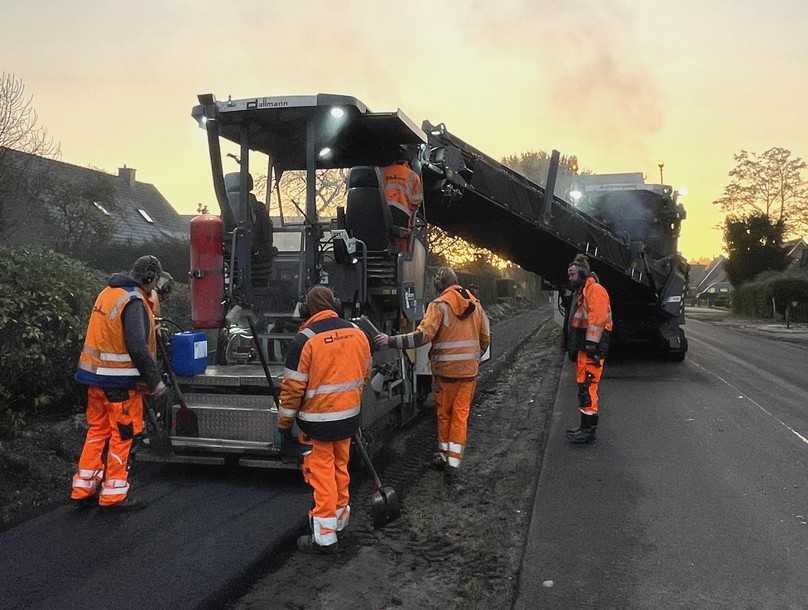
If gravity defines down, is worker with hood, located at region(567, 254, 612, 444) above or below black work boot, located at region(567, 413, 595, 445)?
above

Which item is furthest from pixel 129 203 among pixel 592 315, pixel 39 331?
pixel 592 315

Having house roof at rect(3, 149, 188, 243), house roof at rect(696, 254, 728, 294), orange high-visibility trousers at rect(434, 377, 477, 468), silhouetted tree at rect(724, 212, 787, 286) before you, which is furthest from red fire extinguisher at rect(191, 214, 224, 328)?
house roof at rect(696, 254, 728, 294)

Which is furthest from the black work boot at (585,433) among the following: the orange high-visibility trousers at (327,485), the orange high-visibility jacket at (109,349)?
the orange high-visibility jacket at (109,349)

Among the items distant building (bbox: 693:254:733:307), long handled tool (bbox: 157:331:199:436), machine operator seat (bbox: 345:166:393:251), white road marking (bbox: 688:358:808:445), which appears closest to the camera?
long handled tool (bbox: 157:331:199:436)

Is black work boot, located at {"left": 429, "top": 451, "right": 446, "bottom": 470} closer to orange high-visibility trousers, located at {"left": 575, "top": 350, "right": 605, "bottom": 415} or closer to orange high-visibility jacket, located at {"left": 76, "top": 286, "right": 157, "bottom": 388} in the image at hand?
orange high-visibility trousers, located at {"left": 575, "top": 350, "right": 605, "bottom": 415}

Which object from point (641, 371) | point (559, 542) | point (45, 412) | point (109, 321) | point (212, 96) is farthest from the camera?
point (641, 371)

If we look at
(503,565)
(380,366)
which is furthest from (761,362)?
(503,565)

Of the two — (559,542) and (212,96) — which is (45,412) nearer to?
(212,96)

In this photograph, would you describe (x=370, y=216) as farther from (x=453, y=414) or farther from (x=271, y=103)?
(x=453, y=414)

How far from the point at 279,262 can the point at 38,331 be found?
7.05 feet

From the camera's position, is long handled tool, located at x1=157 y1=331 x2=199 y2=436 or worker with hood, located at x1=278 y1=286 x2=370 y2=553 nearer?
worker with hood, located at x1=278 y1=286 x2=370 y2=553

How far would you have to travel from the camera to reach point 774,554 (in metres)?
3.84

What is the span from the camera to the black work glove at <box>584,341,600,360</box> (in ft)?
20.3

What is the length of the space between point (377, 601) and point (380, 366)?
264cm
